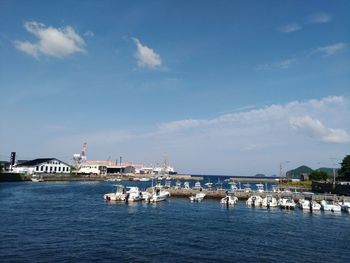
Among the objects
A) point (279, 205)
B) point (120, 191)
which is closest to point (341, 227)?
point (279, 205)

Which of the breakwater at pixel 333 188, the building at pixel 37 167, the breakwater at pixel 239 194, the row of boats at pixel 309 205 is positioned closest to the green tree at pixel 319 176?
the breakwater at pixel 333 188

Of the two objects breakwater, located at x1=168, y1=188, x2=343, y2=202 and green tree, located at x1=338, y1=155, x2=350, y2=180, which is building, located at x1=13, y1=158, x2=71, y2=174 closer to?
breakwater, located at x1=168, y1=188, x2=343, y2=202

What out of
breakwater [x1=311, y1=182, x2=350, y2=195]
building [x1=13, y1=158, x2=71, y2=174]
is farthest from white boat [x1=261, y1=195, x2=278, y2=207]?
building [x1=13, y1=158, x2=71, y2=174]

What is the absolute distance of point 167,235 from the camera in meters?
46.8

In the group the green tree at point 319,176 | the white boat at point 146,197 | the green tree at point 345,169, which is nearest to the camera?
the white boat at point 146,197

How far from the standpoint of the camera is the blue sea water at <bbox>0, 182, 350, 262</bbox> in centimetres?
3609

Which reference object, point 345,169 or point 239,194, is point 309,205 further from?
point 345,169

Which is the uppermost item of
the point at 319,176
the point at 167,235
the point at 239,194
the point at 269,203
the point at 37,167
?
the point at 37,167

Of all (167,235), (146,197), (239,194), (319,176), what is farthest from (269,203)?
(319,176)

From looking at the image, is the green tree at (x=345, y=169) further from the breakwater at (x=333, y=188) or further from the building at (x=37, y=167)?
the building at (x=37, y=167)

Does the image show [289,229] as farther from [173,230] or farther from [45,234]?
[45,234]

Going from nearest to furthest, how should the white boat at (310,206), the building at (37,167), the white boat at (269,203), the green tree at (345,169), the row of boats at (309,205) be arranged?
the row of boats at (309,205) < the white boat at (310,206) < the white boat at (269,203) < the green tree at (345,169) < the building at (37,167)

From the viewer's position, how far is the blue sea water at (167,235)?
1421 inches

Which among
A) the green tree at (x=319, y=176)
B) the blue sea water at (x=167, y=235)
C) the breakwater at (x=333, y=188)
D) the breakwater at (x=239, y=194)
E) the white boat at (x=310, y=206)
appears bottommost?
the blue sea water at (x=167, y=235)
